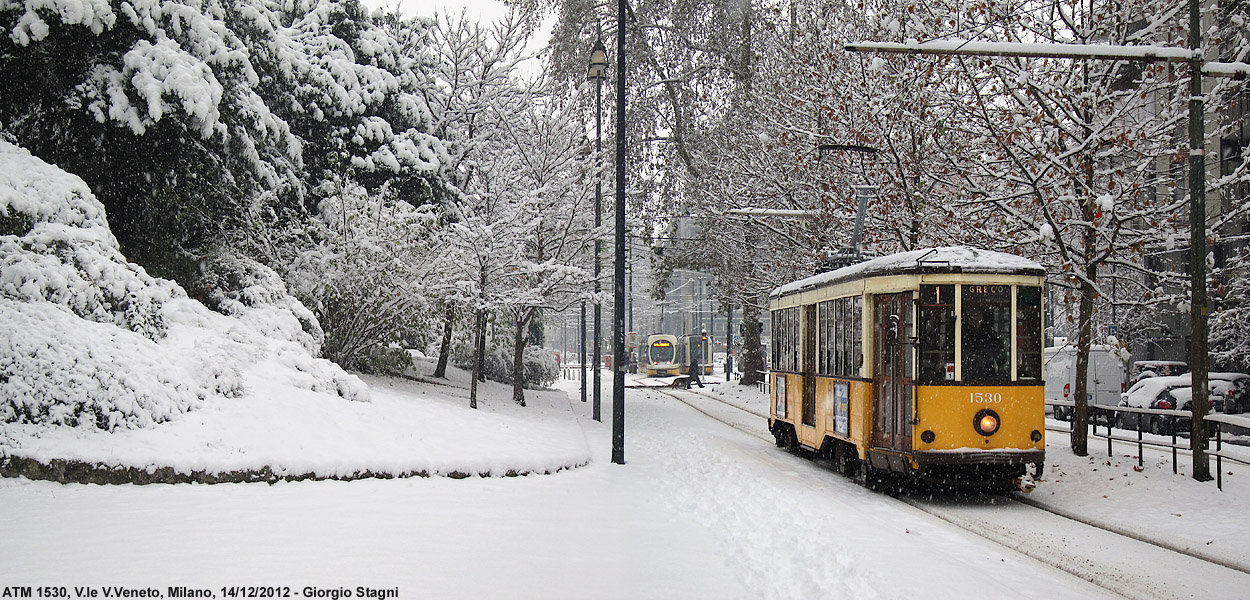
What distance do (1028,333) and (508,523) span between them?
6945 millimetres

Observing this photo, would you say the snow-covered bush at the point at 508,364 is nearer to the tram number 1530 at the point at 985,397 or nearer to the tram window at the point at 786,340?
the tram window at the point at 786,340

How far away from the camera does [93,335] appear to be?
1086 cm

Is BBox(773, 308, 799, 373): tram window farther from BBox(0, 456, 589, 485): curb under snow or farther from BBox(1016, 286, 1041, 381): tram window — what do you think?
BBox(0, 456, 589, 485): curb under snow

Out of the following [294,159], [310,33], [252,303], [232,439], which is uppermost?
[310,33]

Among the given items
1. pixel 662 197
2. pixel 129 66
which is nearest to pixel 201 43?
pixel 129 66

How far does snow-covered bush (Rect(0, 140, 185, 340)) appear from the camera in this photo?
11047 millimetres

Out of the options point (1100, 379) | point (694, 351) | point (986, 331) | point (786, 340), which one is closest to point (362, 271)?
point (786, 340)

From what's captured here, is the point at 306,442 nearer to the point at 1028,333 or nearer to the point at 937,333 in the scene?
the point at 937,333

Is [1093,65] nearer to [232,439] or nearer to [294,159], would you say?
[232,439]

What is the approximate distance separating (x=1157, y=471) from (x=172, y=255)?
1569 cm

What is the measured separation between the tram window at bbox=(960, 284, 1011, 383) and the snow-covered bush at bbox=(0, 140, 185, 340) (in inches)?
406

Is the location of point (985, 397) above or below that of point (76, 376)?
below

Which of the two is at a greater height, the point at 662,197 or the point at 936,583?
the point at 662,197

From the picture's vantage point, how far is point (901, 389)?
39.3 ft
